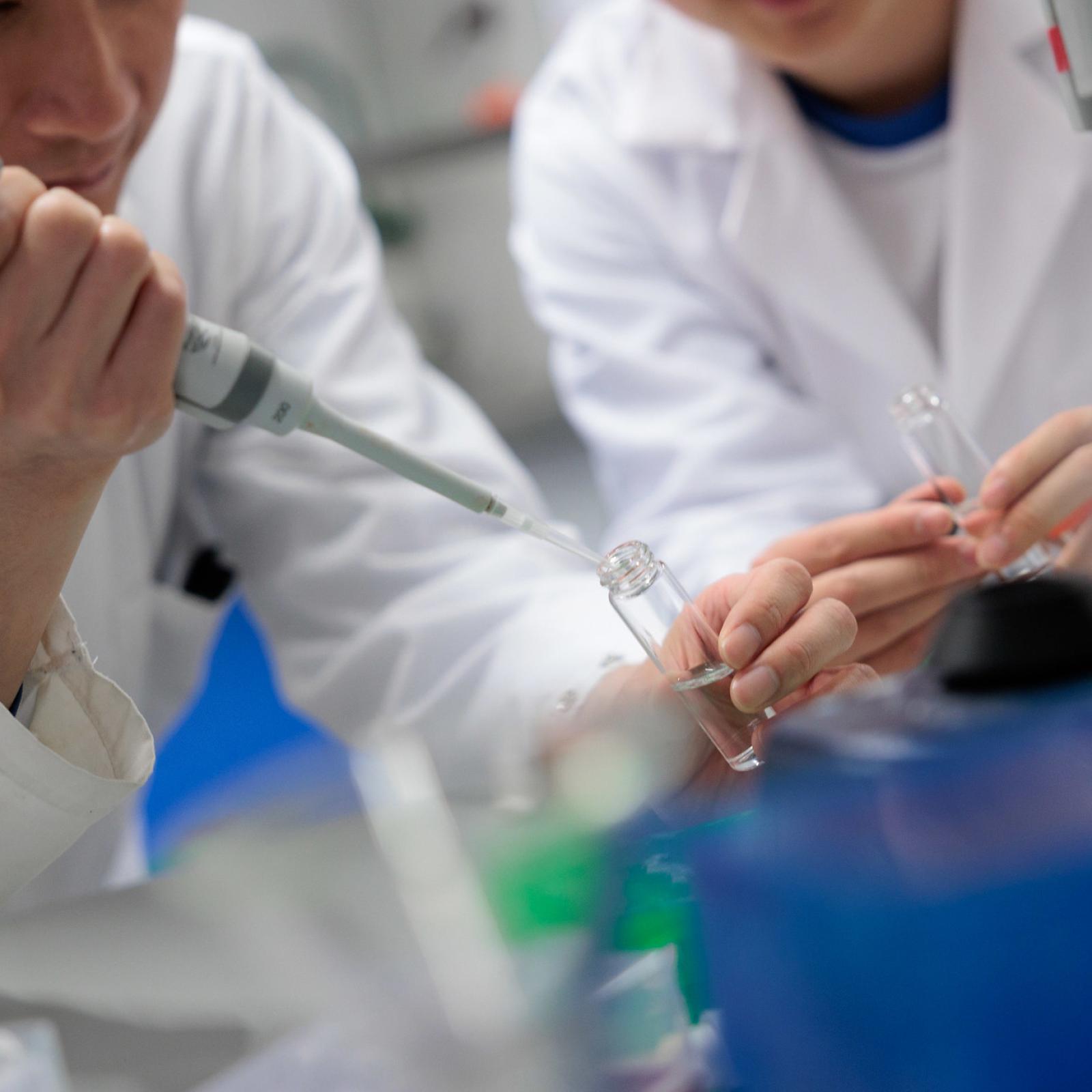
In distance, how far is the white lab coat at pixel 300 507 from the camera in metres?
0.90

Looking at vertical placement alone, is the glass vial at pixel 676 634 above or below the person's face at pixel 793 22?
below

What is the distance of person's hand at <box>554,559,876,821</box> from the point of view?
0.49 metres

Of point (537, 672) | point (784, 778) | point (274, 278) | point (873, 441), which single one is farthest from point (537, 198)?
point (784, 778)

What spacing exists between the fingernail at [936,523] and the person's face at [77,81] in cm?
48

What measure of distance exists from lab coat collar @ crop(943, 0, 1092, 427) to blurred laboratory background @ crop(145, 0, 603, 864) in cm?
162

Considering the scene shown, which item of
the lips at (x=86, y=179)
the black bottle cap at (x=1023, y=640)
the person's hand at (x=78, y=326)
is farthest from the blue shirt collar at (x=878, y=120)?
the black bottle cap at (x=1023, y=640)

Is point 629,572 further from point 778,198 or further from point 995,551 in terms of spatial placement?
point 778,198

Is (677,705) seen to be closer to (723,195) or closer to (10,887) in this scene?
(10,887)

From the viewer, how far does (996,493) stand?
2.02 feet

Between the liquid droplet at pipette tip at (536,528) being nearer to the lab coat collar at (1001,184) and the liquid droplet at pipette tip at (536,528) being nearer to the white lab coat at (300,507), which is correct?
Answer: the white lab coat at (300,507)

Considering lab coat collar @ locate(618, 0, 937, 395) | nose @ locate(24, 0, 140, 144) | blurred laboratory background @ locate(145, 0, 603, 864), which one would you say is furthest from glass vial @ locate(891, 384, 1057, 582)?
blurred laboratory background @ locate(145, 0, 603, 864)

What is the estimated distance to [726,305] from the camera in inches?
45.1

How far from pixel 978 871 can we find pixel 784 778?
46mm

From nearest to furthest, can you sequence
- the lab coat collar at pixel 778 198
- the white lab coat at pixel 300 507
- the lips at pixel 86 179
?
the lips at pixel 86 179, the white lab coat at pixel 300 507, the lab coat collar at pixel 778 198
